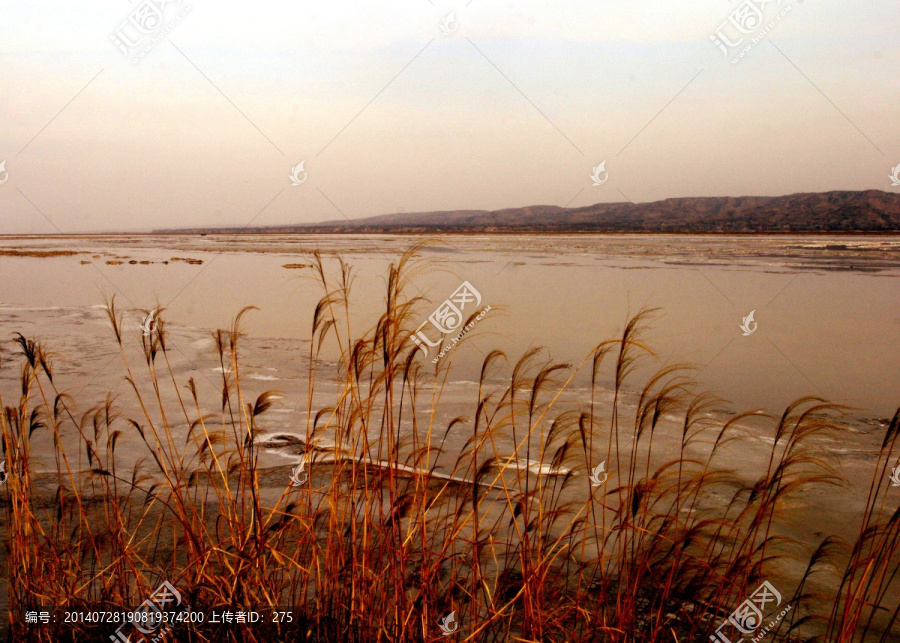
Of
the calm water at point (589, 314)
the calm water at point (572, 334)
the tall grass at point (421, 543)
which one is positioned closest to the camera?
the tall grass at point (421, 543)

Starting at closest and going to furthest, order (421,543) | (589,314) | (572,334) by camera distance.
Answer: (421,543) → (572,334) → (589,314)

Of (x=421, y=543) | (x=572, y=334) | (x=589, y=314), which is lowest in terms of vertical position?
(x=421, y=543)

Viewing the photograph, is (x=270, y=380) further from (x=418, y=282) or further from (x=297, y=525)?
(x=418, y=282)

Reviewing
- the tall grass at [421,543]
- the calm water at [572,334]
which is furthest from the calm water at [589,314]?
the tall grass at [421,543]

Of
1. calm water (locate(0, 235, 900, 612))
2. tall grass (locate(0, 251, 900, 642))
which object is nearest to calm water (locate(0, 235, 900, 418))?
calm water (locate(0, 235, 900, 612))

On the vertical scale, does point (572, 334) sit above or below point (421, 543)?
above

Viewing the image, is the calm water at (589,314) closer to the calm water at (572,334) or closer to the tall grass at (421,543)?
the calm water at (572,334)

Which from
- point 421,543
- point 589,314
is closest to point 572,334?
point 589,314

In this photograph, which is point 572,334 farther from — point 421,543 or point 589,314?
point 421,543

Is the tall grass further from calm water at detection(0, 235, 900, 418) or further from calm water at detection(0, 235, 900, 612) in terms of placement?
calm water at detection(0, 235, 900, 418)

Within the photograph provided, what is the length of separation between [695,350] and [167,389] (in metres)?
6.24

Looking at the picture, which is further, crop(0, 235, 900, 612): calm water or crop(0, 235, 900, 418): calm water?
crop(0, 235, 900, 418): calm water

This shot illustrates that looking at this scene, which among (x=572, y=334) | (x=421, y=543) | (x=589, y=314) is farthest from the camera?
(x=589, y=314)

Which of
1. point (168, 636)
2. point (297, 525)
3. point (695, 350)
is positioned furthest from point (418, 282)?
point (168, 636)
